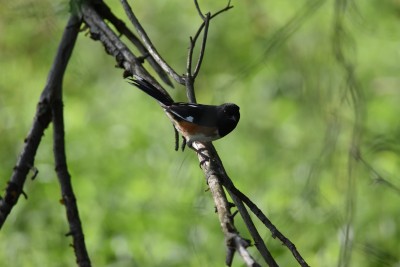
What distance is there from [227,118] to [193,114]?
0.68 ft

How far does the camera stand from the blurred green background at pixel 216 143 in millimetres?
4055

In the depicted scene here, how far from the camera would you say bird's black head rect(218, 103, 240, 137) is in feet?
8.64

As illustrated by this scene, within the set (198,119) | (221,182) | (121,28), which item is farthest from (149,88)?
(221,182)

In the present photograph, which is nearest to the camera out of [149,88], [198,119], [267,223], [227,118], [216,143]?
[267,223]

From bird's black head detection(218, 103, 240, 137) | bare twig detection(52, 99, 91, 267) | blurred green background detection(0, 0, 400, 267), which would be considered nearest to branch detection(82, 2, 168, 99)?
blurred green background detection(0, 0, 400, 267)

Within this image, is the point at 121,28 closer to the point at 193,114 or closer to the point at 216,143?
the point at 193,114

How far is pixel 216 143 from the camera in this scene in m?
5.12

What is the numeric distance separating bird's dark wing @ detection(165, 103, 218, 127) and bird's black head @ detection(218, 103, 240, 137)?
4cm

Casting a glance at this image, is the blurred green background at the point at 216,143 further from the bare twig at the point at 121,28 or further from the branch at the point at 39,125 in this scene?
the bare twig at the point at 121,28

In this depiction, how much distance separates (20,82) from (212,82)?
1.72 m

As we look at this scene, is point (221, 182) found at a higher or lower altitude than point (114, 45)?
lower

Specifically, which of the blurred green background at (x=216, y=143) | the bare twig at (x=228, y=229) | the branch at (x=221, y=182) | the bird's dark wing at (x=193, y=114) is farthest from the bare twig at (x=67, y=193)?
the bare twig at (x=228, y=229)

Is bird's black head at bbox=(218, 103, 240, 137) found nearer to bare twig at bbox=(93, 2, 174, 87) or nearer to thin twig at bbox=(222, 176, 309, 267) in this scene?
bare twig at bbox=(93, 2, 174, 87)

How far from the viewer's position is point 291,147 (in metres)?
5.32
